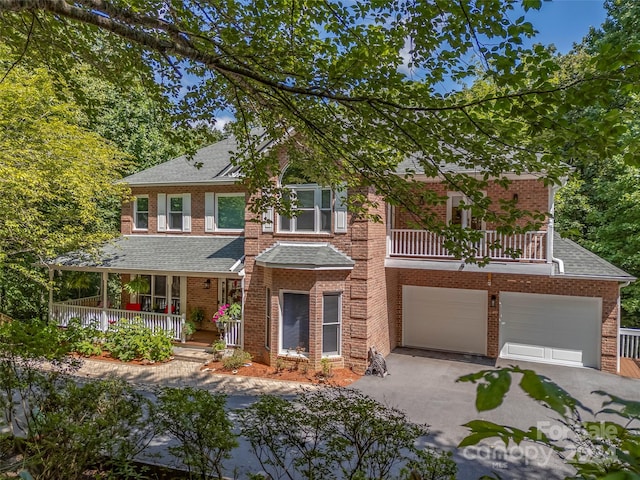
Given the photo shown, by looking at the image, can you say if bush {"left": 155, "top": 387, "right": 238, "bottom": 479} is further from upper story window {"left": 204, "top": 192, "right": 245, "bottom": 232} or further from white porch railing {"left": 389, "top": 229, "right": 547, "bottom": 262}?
upper story window {"left": 204, "top": 192, "right": 245, "bottom": 232}

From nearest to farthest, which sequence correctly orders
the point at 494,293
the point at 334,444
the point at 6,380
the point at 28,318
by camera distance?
the point at 334,444
the point at 6,380
the point at 494,293
the point at 28,318

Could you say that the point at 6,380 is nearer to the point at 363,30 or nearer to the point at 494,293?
the point at 363,30

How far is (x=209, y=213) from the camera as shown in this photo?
1511 centimetres

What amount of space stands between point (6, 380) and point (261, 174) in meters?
4.48

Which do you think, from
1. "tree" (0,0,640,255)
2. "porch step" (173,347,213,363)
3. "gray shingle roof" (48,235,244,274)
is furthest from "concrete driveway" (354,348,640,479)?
"gray shingle roof" (48,235,244,274)

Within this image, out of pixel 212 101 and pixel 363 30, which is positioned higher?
pixel 363 30

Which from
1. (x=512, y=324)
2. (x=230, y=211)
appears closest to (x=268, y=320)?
(x=230, y=211)

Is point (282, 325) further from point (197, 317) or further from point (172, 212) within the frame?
point (172, 212)

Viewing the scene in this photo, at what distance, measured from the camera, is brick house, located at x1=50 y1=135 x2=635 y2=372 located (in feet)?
36.1

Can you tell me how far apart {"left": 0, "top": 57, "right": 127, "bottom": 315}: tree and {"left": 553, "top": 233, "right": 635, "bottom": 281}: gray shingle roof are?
47.7 ft

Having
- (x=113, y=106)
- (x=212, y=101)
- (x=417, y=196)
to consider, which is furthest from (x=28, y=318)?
(x=417, y=196)

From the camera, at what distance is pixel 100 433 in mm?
4008

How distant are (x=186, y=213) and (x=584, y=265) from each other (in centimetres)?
1421

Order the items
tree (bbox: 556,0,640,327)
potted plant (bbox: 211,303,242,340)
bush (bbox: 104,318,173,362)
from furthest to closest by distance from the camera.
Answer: tree (bbox: 556,0,640,327), potted plant (bbox: 211,303,242,340), bush (bbox: 104,318,173,362)
